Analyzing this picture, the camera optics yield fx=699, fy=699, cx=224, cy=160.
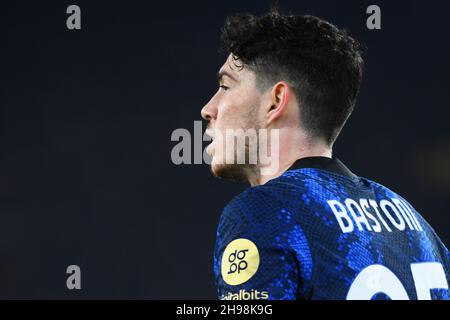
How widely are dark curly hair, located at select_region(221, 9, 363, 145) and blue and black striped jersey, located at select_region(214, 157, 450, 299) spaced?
20 cm

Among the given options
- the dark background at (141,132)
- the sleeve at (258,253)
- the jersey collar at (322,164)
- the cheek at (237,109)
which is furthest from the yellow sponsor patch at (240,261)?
the dark background at (141,132)

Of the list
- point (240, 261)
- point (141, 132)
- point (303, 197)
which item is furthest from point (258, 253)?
point (141, 132)

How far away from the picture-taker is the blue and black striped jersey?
109 cm

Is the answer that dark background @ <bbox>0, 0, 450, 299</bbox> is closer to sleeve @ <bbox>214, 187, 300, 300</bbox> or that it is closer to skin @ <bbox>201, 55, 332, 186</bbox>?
skin @ <bbox>201, 55, 332, 186</bbox>

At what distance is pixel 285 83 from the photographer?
4.62ft

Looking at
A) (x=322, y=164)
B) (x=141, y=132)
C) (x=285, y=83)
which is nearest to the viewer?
(x=322, y=164)

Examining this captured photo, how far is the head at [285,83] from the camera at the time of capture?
4.57 feet

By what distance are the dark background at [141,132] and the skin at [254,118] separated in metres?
2.83

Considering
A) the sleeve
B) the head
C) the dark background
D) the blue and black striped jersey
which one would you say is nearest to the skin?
the head

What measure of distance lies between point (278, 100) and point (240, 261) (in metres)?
0.42

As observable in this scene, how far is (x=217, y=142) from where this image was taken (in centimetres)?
146

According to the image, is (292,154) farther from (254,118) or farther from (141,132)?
(141,132)

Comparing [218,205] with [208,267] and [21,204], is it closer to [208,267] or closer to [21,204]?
[208,267]
